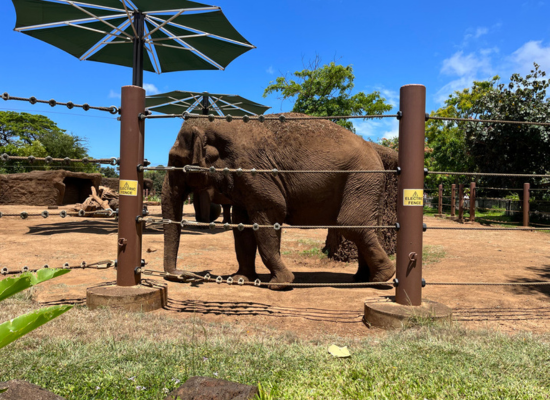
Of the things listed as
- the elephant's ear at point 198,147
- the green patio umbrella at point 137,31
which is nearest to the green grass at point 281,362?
the elephant's ear at point 198,147

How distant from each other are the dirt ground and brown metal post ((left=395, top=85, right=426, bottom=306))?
0.35 meters

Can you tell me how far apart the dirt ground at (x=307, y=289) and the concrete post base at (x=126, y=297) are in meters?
0.15

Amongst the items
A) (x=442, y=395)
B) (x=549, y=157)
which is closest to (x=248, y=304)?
(x=442, y=395)

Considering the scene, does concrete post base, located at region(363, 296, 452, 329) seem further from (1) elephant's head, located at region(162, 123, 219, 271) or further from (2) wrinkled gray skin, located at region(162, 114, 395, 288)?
(1) elephant's head, located at region(162, 123, 219, 271)

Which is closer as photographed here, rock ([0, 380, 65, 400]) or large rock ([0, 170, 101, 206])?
rock ([0, 380, 65, 400])

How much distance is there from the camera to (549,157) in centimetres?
1545

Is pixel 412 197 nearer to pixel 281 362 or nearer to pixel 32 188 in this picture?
pixel 281 362

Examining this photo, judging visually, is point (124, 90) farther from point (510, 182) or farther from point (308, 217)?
point (510, 182)

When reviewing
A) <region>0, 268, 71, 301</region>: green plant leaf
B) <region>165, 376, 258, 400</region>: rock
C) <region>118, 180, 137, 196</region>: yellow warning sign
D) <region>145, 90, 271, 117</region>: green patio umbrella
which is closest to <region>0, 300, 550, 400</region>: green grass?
<region>165, 376, 258, 400</region>: rock

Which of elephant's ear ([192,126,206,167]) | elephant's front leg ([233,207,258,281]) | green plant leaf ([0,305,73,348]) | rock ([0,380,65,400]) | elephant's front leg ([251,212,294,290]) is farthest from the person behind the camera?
elephant's front leg ([233,207,258,281])

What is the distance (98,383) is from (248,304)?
6.56 feet

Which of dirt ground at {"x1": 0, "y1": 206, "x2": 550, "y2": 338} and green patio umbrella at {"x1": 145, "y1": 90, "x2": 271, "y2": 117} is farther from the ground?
green patio umbrella at {"x1": 145, "y1": 90, "x2": 271, "y2": 117}

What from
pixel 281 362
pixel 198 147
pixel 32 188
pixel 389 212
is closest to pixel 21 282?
pixel 281 362

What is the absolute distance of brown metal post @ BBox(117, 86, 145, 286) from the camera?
3549mm
